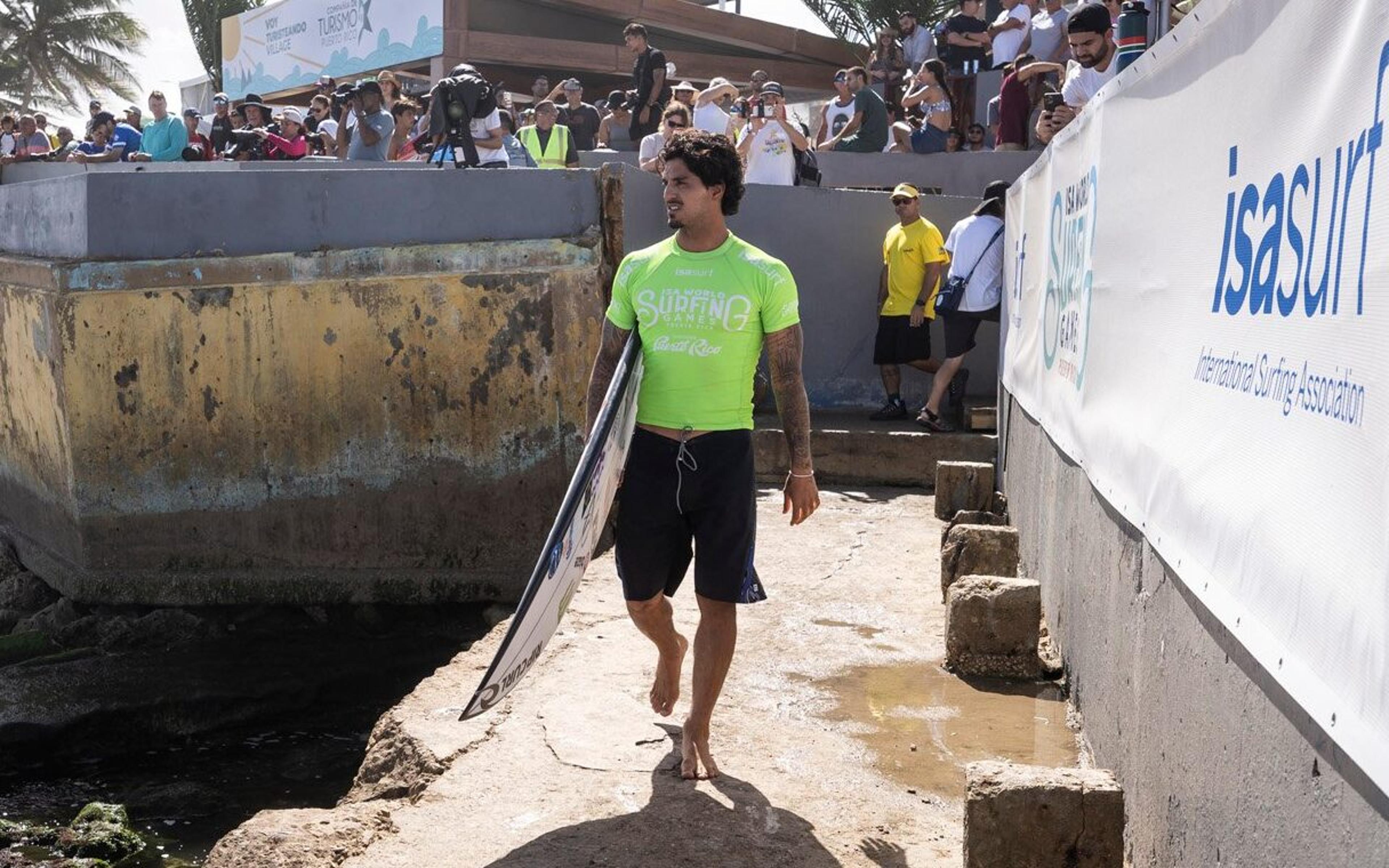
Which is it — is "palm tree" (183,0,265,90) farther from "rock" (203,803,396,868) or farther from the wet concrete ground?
"rock" (203,803,396,868)

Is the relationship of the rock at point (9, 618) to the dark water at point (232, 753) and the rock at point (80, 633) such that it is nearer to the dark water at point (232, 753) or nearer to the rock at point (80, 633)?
the rock at point (80, 633)

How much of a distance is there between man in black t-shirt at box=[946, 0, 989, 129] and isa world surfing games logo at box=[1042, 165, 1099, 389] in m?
8.95

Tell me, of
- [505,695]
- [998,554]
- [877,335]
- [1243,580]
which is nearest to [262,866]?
[505,695]

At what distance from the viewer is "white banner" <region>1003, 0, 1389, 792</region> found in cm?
208

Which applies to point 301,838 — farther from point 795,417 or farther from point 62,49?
point 62,49

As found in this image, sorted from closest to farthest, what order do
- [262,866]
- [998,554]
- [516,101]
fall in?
[262,866], [998,554], [516,101]

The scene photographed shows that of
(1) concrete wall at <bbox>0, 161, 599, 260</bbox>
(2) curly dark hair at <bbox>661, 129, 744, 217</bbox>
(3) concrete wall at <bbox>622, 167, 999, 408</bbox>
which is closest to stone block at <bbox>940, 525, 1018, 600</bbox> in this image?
(2) curly dark hair at <bbox>661, 129, 744, 217</bbox>

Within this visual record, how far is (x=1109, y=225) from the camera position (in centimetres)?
461

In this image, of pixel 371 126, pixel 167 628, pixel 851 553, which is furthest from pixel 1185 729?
pixel 371 126

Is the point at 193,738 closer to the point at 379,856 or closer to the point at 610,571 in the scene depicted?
the point at 610,571

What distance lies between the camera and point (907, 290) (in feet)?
35.6

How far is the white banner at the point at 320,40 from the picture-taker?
20.9 m

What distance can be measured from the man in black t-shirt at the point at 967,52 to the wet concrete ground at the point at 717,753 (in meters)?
9.54

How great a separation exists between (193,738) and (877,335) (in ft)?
19.9
